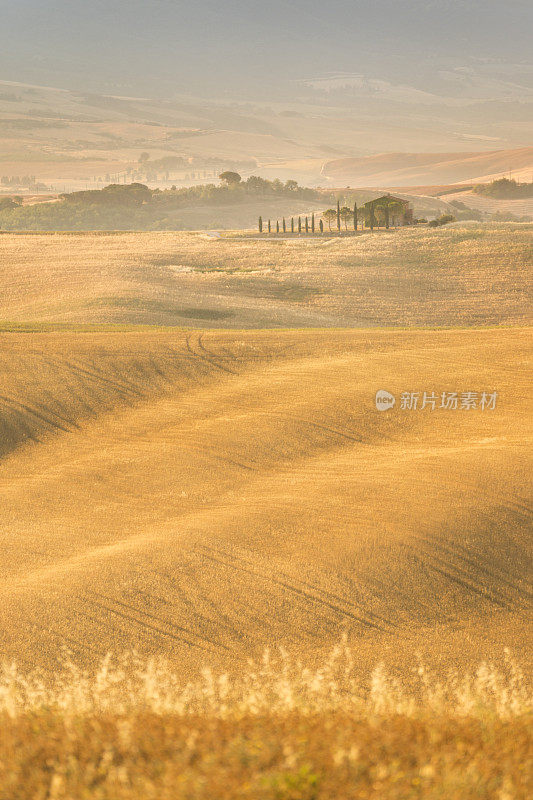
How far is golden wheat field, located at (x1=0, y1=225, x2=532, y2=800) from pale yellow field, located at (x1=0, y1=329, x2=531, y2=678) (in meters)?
0.05

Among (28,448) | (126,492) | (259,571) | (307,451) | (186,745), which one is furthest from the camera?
(28,448)

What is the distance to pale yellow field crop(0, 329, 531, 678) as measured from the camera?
1079cm

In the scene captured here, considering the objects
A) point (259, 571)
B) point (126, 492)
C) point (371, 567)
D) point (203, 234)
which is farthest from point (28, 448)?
point (203, 234)

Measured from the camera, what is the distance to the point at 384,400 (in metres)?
20.3

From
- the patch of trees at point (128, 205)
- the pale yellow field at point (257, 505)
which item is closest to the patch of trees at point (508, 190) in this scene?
the patch of trees at point (128, 205)

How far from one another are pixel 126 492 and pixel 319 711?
10729 mm

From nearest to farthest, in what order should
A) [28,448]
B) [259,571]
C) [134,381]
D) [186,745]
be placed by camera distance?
[186,745], [259,571], [28,448], [134,381]

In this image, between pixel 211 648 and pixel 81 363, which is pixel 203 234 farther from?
pixel 211 648

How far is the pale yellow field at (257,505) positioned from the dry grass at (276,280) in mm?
12466

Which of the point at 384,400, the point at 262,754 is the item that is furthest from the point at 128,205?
the point at 262,754

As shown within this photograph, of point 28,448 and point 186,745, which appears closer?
point 186,745

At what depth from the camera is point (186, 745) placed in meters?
4.69

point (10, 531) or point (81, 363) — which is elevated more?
point (81, 363)

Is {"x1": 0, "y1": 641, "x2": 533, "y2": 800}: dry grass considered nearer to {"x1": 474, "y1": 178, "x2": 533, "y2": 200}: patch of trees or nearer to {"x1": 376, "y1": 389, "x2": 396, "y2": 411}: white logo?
{"x1": 376, "y1": 389, "x2": 396, "y2": 411}: white logo
